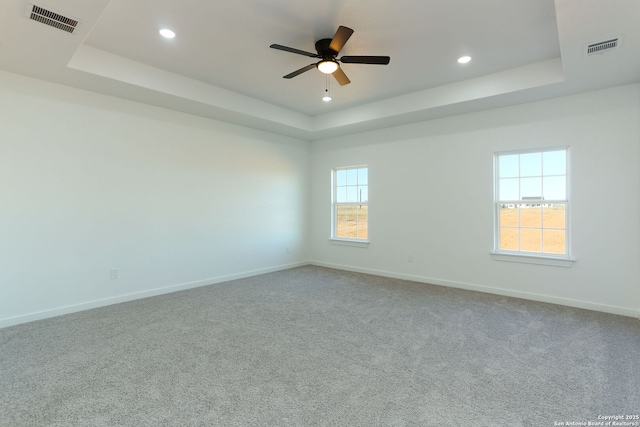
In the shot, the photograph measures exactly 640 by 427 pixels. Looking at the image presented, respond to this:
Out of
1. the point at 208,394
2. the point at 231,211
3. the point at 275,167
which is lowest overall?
the point at 208,394

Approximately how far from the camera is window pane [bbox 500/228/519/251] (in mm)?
4413

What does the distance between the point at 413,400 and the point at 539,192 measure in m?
3.62

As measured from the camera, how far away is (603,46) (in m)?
2.74

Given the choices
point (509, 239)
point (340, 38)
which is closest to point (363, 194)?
point (509, 239)

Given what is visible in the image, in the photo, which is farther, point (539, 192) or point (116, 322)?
point (539, 192)

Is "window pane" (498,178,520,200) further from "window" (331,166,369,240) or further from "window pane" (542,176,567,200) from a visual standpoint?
"window" (331,166,369,240)

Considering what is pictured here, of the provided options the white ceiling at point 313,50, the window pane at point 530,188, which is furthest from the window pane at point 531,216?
the white ceiling at point 313,50

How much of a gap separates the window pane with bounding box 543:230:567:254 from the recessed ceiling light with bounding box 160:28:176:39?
5.09 metres

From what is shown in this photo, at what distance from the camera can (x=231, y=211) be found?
17.4 feet

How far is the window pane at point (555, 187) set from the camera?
159 inches

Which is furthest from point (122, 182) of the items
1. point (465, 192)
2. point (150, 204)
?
point (465, 192)

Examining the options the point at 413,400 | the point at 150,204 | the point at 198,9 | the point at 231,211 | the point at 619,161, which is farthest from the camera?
the point at 231,211

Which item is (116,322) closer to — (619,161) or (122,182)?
(122,182)

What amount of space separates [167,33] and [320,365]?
338cm
